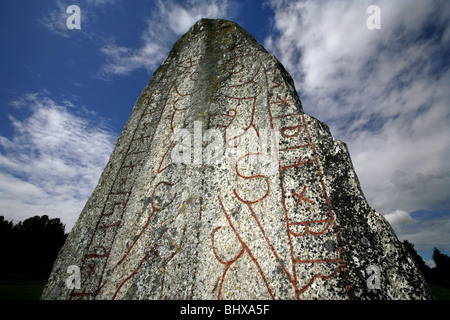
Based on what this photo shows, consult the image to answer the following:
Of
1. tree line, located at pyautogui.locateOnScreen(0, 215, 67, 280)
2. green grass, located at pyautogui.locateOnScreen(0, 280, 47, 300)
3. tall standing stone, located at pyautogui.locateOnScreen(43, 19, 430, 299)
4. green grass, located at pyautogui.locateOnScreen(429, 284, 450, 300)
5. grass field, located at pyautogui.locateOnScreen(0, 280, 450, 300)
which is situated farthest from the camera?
tree line, located at pyautogui.locateOnScreen(0, 215, 67, 280)

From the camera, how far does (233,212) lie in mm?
1796

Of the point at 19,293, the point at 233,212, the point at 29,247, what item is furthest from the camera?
the point at 29,247

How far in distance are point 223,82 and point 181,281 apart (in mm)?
2118

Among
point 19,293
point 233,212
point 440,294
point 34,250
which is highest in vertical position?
point 34,250

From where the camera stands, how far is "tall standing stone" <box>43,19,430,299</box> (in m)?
1.41

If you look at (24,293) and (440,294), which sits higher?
(440,294)

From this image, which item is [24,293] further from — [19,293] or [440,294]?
[440,294]

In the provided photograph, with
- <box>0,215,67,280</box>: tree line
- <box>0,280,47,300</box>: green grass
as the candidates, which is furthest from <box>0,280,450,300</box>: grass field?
<box>0,215,67,280</box>: tree line

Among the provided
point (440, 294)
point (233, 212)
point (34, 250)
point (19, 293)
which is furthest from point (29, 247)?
point (440, 294)

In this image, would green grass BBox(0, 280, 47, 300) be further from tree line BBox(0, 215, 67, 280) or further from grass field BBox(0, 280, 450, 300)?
tree line BBox(0, 215, 67, 280)

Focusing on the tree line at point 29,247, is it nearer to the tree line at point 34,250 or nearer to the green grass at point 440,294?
the tree line at point 34,250

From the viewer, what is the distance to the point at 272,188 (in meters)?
1.78
